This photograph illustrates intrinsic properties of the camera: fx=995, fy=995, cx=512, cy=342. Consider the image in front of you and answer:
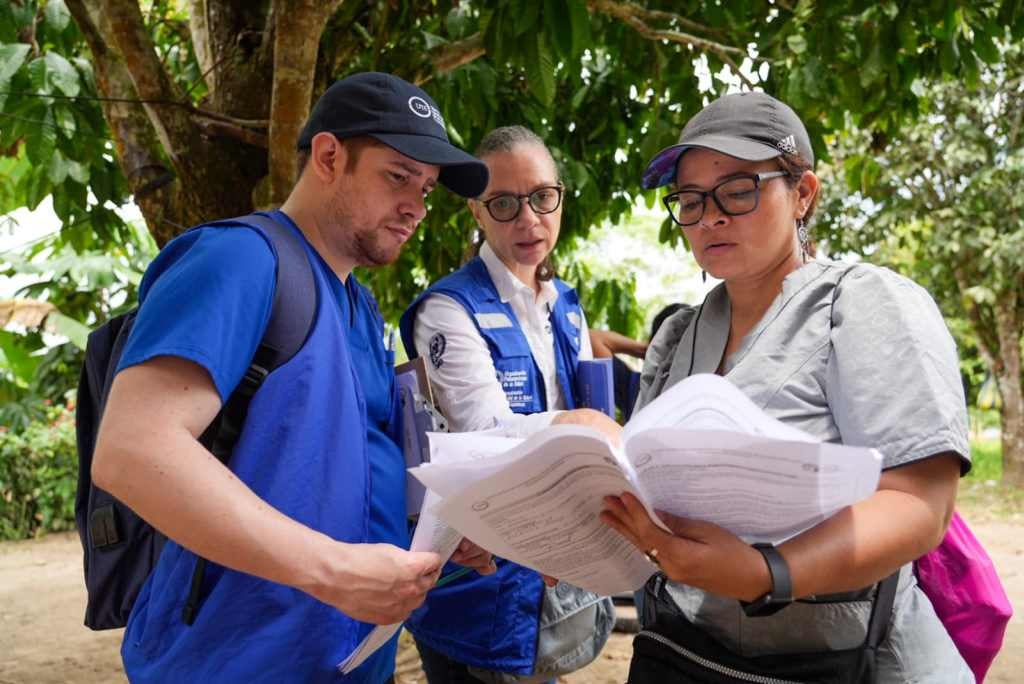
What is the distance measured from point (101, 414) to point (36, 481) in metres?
10.7

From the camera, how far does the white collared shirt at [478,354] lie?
235 cm

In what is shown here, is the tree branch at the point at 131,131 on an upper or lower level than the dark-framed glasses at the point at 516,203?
upper

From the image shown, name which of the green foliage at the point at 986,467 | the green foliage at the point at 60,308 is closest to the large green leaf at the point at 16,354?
the green foliage at the point at 60,308

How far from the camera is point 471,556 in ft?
6.66

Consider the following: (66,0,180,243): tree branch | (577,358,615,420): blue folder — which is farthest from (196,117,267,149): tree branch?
(577,358,615,420): blue folder

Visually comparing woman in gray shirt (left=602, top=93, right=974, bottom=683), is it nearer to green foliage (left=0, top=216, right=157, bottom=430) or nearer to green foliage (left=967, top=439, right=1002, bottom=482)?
green foliage (left=0, top=216, right=157, bottom=430)

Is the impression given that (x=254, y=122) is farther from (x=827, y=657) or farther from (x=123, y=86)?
(x=827, y=657)

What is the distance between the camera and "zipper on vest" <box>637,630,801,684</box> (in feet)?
5.13

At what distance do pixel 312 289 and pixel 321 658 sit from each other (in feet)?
2.12

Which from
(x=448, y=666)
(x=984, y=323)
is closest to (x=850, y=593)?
(x=448, y=666)

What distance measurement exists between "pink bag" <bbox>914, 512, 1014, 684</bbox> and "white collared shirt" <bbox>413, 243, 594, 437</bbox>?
0.82m

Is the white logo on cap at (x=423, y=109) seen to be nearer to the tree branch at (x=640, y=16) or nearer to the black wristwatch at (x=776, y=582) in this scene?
the black wristwatch at (x=776, y=582)

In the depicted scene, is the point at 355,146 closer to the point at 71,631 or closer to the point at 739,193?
the point at 739,193

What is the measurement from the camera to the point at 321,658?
173 centimetres
